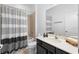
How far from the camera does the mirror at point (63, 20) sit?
141 cm

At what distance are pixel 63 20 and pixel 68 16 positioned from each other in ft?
0.34

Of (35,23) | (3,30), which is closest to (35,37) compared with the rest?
(35,23)

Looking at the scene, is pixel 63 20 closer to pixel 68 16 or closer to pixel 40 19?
pixel 68 16

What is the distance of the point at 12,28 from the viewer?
1.45 metres

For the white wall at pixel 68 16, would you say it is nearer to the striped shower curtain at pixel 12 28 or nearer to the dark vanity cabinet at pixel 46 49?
the dark vanity cabinet at pixel 46 49

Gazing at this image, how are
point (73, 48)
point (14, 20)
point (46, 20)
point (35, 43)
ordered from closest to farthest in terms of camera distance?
point (73, 48) < point (14, 20) < point (35, 43) < point (46, 20)

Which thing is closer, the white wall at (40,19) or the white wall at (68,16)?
the white wall at (68,16)

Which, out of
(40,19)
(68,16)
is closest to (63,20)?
(68,16)

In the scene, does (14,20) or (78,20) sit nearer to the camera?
(78,20)

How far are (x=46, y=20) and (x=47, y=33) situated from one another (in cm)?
24

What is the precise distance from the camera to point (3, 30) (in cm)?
141

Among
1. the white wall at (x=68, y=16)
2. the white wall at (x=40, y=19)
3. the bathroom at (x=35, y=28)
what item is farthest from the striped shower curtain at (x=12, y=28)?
the white wall at (x=68, y=16)

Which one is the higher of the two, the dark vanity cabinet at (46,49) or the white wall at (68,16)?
the white wall at (68,16)
